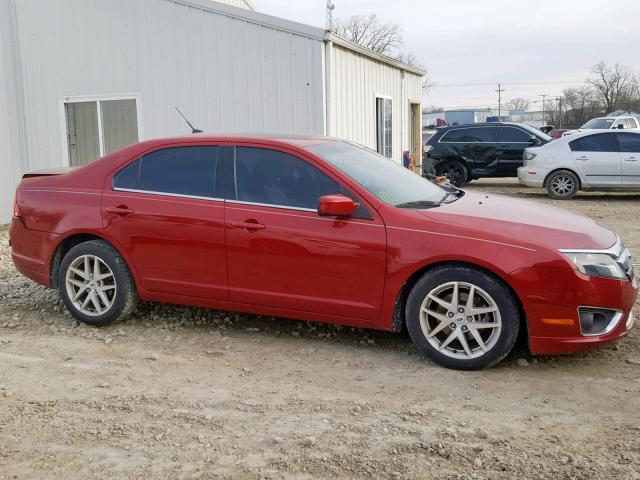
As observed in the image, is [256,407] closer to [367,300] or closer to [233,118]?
[367,300]

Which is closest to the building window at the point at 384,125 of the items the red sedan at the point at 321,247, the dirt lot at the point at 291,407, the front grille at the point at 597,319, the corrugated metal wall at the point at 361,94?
the corrugated metal wall at the point at 361,94

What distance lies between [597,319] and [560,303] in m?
0.34

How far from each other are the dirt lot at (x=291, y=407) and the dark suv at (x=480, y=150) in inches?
507

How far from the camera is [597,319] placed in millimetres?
4414

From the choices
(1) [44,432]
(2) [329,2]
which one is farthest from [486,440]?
(2) [329,2]

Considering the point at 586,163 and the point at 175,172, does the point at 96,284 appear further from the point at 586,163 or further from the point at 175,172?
the point at 586,163

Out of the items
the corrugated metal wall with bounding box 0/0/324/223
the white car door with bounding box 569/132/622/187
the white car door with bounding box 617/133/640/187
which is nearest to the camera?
the corrugated metal wall with bounding box 0/0/324/223

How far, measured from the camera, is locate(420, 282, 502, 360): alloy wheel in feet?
14.4

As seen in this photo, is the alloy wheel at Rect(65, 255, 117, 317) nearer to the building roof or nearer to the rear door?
the building roof

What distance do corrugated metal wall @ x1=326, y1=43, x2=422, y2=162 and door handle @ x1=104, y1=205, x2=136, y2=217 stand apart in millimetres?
5279

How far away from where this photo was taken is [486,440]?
350 centimetres

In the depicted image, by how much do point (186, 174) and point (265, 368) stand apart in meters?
1.65

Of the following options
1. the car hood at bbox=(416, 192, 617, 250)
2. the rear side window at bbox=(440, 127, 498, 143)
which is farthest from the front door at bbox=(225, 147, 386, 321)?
the rear side window at bbox=(440, 127, 498, 143)

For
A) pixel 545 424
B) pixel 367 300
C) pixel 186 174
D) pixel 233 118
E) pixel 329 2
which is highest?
pixel 329 2
